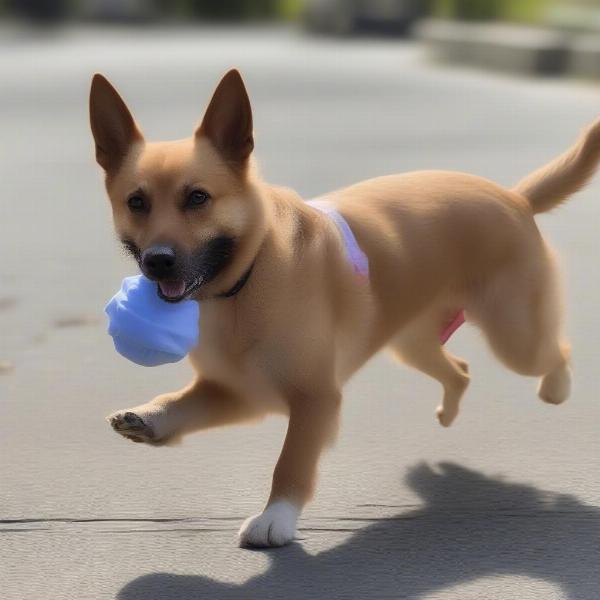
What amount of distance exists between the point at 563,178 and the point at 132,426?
6.58 feet

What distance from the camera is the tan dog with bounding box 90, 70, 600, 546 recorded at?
4.48m

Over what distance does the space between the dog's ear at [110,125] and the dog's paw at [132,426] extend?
0.78 meters

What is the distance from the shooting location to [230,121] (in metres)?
4.68

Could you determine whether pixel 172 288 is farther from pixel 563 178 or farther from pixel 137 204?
pixel 563 178

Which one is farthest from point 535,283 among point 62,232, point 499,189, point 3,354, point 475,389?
point 62,232

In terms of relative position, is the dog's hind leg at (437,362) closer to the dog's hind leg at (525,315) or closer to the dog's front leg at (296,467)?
the dog's hind leg at (525,315)

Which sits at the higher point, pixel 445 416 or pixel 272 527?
pixel 272 527

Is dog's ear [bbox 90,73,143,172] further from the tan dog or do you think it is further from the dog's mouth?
the dog's mouth

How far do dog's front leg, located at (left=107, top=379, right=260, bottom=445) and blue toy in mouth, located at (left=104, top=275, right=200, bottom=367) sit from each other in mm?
237

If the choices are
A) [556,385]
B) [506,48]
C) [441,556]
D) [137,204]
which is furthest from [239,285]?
[506,48]

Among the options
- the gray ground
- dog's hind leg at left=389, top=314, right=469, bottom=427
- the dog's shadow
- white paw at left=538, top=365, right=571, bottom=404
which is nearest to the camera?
the dog's shadow

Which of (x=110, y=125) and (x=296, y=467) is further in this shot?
(x=110, y=125)

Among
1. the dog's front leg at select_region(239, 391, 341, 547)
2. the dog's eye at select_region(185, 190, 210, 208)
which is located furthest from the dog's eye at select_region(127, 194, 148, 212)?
the dog's front leg at select_region(239, 391, 341, 547)

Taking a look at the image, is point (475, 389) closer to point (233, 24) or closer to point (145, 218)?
point (145, 218)
